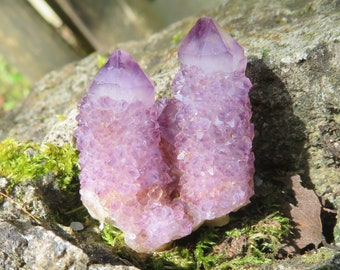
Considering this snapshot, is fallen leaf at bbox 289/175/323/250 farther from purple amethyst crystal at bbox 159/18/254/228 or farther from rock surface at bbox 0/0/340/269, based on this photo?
purple amethyst crystal at bbox 159/18/254/228

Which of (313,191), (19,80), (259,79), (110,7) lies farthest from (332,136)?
(19,80)

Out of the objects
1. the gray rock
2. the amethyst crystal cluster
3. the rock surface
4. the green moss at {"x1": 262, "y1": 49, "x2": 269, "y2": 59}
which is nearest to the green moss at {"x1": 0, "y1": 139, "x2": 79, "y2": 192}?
the rock surface

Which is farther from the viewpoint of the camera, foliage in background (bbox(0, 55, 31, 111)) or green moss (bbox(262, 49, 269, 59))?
foliage in background (bbox(0, 55, 31, 111))

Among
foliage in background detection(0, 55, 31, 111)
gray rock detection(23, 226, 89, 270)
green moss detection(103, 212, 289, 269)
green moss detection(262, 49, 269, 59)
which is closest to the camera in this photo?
gray rock detection(23, 226, 89, 270)

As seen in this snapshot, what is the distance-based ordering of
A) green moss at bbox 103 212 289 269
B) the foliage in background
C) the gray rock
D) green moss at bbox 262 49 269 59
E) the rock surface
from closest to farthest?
the gray rock, green moss at bbox 103 212 289 269, the rock surface, green moss at bbox 262 49 269 59, the foliage in background

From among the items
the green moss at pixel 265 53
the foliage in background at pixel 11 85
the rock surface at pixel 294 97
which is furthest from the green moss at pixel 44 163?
the foliage in background at pixel 11 85

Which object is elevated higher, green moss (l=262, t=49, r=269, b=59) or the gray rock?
the gray rock

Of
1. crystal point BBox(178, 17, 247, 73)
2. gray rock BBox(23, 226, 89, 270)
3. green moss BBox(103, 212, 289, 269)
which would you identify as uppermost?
crystal point BBox(178, 17, 247, 73)

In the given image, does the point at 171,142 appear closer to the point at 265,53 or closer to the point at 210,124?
the point at 210,124
